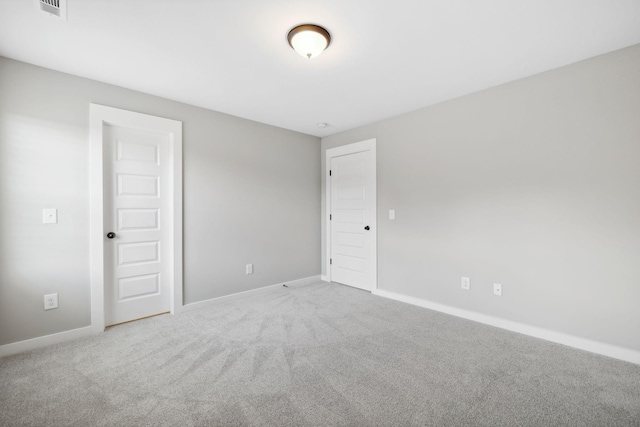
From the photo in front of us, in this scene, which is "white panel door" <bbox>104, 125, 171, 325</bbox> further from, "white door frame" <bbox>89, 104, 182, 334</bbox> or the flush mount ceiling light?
the flush mount ceiling light

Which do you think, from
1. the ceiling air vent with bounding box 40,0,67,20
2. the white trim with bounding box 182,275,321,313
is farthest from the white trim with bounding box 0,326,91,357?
the ceiling air vent with bounding box 40,0,67,20

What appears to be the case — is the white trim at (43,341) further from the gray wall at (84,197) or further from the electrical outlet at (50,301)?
the electrical outlet at (50,301)

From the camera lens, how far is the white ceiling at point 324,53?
5.87 feet

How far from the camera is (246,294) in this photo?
3.80 m

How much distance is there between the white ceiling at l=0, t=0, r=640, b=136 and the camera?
179 cm

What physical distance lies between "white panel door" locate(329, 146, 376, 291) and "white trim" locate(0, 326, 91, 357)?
317cm

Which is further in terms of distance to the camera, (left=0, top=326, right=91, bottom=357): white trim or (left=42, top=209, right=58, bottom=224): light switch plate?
(left=42, top=209, right=58, bottom=224): light switch plate

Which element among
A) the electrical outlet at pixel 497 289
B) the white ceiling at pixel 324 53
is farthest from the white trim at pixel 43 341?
the electrical outlet at pixel 497 289

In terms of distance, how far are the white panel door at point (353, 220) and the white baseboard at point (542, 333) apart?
2.76ft

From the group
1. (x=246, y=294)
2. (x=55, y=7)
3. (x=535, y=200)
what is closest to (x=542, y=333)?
(x=535, y=200)

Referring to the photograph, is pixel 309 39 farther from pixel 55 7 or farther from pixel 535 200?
pixel 535 200

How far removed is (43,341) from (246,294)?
6.48ft

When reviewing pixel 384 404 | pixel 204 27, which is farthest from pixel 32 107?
pixel 384 404

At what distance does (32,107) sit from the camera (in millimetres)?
2410
